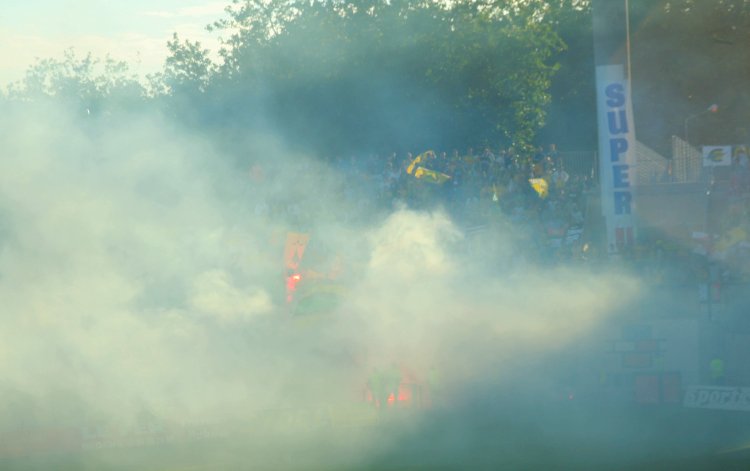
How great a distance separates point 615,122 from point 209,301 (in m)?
6.87

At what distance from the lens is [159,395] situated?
12.0 m

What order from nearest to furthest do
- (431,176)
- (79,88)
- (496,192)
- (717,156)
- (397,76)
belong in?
1. (79,88)
2. (496,192)
3. (717,156)
4. (431,176)
5. (397,76)

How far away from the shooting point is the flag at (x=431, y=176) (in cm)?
1920

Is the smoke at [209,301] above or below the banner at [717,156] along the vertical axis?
below

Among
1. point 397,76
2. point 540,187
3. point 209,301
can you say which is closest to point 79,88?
point 209,301

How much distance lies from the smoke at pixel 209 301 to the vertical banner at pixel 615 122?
177cm

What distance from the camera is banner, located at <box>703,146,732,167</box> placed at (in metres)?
19.1

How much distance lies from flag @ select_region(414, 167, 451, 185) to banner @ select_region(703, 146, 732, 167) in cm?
487

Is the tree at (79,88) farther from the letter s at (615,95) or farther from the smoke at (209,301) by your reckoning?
the letter s at (615,95)

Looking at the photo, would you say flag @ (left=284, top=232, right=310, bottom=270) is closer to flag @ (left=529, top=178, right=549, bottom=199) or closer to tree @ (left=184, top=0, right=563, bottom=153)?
flag @ (left=529, top=178, right=549, bottom=199)

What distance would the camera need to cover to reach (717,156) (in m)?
19.1

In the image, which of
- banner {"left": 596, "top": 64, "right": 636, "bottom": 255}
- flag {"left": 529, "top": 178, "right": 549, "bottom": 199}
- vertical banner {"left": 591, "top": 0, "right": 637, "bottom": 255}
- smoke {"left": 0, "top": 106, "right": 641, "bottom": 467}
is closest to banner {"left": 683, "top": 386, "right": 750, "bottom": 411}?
smoke {"left": 0, "top": 106, "right": 641, "bottom": 467}

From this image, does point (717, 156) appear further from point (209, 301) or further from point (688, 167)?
point (209, 301)

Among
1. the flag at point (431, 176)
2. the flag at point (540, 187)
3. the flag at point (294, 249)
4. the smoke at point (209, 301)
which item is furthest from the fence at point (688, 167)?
the flag at point (294, 249)
